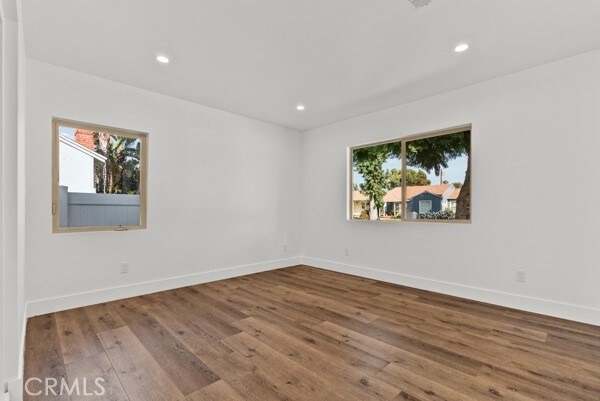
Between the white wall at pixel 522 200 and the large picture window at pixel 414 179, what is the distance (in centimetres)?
16

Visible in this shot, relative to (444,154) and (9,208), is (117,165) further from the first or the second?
(444,154)

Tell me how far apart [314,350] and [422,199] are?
103 inches

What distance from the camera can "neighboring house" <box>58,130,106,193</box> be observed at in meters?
3.09

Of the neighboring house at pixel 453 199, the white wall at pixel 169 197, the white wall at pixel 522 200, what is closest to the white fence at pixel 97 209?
the white wall at pixel 169 197

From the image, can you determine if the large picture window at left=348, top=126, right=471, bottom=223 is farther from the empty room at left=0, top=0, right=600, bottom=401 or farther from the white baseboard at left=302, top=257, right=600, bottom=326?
the white baseboard at left=302, top=257, right=600, bottom=326

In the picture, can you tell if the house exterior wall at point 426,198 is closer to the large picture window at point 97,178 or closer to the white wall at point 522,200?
the white wall at point 522,200

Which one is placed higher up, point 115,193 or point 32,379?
point 115,193

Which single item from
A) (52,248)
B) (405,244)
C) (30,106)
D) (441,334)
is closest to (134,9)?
(30,106)

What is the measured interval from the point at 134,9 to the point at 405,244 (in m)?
3.82

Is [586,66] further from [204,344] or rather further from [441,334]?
[204,344]

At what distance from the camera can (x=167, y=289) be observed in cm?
366

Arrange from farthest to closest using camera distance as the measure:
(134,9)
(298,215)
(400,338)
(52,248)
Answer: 1. (298,215)
2. (52,248)
3. (400,338)
4. (134,9)

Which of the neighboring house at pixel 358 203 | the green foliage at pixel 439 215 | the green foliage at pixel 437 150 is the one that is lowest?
the green foliage at pixel 439 215

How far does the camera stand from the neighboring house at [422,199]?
371 cm
